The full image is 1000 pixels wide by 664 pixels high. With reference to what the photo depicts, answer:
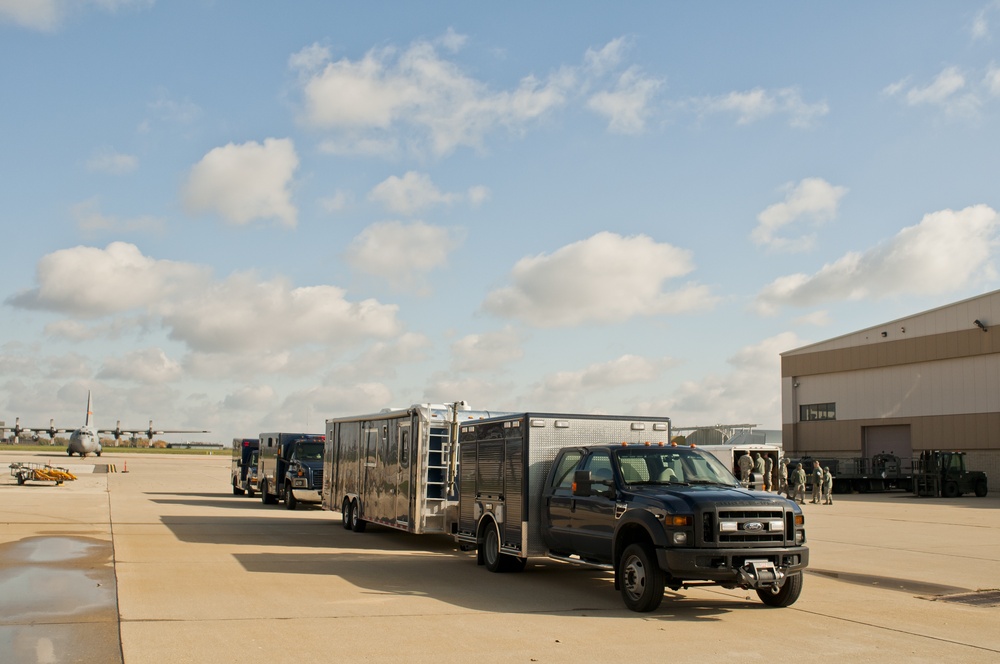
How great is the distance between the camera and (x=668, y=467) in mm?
11859

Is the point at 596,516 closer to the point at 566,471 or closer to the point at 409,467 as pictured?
the point at 566,471

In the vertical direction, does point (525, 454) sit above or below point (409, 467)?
above

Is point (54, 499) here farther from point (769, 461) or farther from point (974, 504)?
point (974, 504)

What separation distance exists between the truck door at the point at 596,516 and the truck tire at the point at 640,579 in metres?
0.48

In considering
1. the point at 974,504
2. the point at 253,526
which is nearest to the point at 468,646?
the point at 253,526

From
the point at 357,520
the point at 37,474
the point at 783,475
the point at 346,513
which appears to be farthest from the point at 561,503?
the point at 37,474

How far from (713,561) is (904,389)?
144ft

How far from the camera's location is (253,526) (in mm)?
21969

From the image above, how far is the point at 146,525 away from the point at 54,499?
10519 millimetres

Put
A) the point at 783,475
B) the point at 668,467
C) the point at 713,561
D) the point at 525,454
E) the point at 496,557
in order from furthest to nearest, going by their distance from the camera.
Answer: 1. the point at 783,475
2. the point at 496,557
3. the point at 525,454
4. the point at 668,467
5. the point at 713,561

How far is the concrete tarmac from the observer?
853 cm

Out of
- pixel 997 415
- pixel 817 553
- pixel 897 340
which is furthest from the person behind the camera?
pixel 897 340

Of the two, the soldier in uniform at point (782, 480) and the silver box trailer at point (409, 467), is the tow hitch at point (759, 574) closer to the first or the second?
the silver box trailer at point (409, 467)

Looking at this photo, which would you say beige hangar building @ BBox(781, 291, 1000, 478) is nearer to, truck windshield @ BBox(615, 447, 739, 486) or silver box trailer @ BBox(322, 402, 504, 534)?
silver box trailer @ BBox(322, 402, 504, 534)
